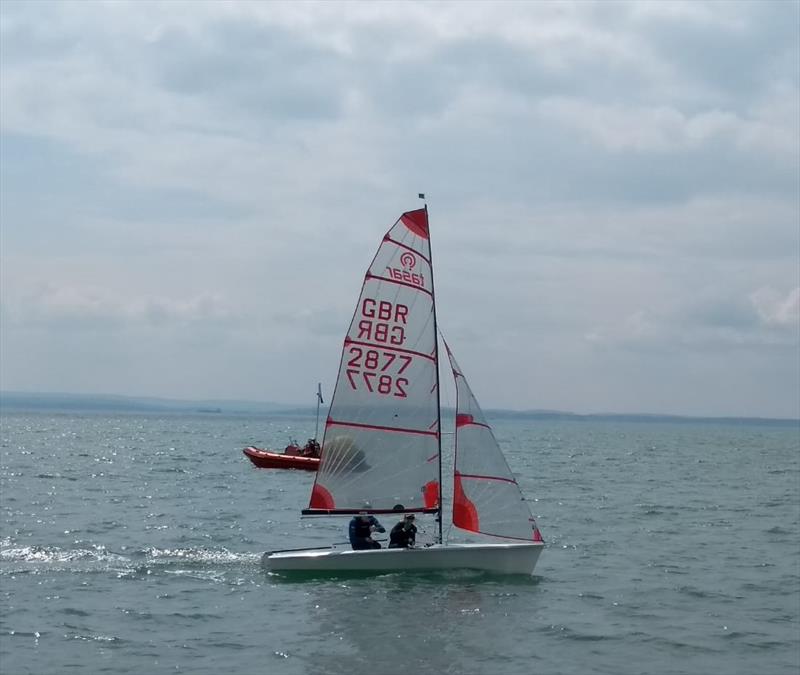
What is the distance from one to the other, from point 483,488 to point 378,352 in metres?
3.96

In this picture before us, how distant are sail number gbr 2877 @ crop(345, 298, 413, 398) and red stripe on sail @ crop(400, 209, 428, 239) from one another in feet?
5.72

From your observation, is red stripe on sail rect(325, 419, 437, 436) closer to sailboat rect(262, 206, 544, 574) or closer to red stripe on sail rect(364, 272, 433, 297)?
sailboat rect(262, 206, 544, 574)

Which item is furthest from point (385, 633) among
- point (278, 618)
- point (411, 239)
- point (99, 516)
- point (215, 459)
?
point (215, 459)

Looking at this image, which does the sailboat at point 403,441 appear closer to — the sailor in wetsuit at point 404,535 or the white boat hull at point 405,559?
the white boat hull at point 405,559

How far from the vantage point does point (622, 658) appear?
18.8 meters

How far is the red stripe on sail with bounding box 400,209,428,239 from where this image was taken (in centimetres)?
2467

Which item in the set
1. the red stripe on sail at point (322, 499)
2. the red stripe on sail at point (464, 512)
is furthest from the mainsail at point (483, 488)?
the red stripe on sail at point (322, 499)

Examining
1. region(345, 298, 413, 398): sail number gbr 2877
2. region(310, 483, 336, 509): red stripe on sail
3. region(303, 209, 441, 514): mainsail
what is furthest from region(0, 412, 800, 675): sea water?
region(345, 298, 413, 398): sail number gbr 2877

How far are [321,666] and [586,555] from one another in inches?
546

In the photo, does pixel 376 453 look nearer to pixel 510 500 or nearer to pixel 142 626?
pixel 510 500

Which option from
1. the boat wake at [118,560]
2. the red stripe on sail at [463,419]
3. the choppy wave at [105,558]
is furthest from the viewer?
the choppy wave at [105,558]

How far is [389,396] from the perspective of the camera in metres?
25.0

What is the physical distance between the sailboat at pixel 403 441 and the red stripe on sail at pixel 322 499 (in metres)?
0.02

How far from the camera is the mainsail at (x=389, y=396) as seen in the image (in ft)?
80.8
